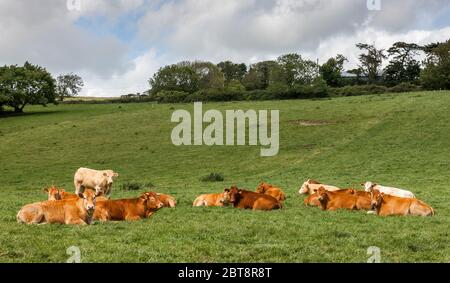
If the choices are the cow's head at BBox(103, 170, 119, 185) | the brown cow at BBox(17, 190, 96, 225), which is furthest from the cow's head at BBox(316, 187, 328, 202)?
the cow's head at BBox(103, 170, 119, 185)

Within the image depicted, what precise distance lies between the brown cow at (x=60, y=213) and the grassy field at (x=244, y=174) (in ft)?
1.32

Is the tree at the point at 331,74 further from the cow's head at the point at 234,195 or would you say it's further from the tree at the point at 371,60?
the cow's head at the point at 234,195

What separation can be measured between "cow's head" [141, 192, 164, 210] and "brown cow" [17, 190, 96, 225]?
1924 millimetres

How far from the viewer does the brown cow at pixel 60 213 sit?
11.9 meters

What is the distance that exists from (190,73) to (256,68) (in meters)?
28.7

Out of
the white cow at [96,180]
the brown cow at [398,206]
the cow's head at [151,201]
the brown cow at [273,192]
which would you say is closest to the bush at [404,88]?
the brown cow at [273,192]

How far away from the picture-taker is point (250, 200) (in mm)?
15219

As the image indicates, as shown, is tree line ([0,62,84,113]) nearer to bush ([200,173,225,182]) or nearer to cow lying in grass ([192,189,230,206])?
bush ([200,173,225,182])

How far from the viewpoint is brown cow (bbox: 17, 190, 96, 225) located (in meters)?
11.9

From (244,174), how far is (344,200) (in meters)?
15.8

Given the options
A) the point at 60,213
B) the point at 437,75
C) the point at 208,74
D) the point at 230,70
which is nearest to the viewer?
the point at 60,213

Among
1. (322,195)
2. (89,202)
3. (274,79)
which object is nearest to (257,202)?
(322,195)

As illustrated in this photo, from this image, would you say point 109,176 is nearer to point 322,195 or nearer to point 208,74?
point 322,195
